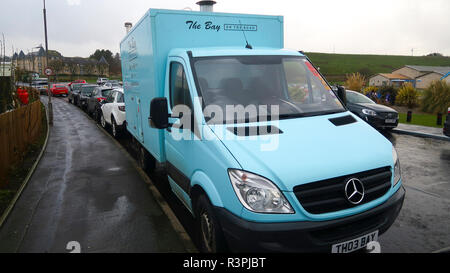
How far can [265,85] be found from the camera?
4113 millimetres

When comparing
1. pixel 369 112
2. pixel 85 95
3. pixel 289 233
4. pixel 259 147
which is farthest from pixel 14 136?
pixel 85 95

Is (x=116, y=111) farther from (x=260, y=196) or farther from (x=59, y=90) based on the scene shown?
(x=59, y=90)

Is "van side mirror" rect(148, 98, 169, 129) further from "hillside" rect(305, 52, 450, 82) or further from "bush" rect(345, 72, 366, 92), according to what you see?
"hillside" rect(305, 52, 450, 82)

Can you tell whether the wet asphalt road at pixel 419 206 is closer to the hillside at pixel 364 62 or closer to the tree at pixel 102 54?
the hillside at pixel 364 62

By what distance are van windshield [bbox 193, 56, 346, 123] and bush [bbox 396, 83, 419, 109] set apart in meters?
19.3

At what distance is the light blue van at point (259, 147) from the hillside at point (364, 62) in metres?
98.8

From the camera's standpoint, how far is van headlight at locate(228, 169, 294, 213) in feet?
9.23

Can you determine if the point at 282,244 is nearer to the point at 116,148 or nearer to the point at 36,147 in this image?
the point at 116,148

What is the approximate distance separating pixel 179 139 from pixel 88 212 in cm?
224

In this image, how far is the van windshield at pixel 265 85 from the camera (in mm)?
3848

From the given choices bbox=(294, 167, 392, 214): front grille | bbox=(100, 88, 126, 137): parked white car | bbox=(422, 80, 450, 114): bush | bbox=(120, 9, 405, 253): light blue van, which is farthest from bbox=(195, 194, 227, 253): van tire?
bbox=(422, 80, 450, 114): bush

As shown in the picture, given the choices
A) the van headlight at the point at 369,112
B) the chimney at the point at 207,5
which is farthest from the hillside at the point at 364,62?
the chimney at the point at 207,5

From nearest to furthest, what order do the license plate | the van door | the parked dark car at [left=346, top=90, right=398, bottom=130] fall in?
the license plate, the van door, the parked dark car at [left=346, top=90, right=398, bottom=130]
